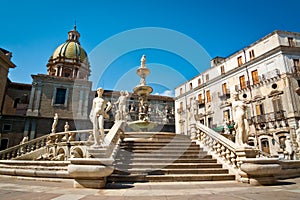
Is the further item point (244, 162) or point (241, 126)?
point (241, 126)

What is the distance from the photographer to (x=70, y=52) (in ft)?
131

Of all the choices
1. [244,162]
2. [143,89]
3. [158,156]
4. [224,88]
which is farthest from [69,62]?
[244,162]

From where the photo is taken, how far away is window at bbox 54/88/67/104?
29125mm

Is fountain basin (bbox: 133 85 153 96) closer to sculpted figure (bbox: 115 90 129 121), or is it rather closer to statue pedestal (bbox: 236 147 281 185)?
sculpted figure (bbox: 115 90 129 121)

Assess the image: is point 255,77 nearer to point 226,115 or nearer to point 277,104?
point 277,104

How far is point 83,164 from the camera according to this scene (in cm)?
506

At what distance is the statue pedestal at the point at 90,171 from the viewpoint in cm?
491

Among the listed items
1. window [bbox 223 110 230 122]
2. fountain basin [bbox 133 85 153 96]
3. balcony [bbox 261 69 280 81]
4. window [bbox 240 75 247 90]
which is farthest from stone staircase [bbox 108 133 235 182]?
window [bbox 240 75 247 90]

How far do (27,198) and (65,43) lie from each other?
45.7 metres

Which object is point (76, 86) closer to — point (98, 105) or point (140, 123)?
point (140, 123)

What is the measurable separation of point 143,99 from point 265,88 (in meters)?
18.0

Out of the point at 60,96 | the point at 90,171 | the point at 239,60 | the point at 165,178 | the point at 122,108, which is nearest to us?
the point at 90,171

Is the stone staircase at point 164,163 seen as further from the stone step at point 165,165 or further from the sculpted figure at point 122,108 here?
the sculpted figure at point 122,108

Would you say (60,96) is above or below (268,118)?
above
